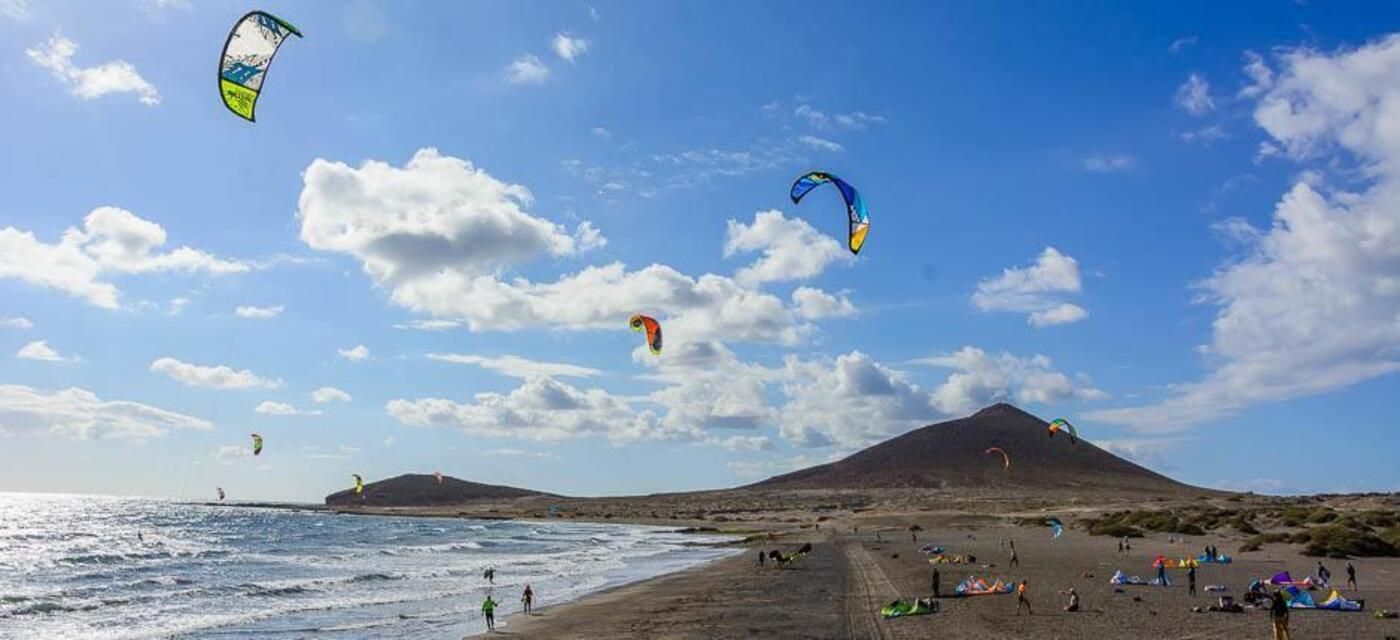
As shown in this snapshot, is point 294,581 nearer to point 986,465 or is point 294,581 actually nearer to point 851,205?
point 851,205

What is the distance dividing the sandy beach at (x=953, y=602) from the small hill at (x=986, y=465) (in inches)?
3758

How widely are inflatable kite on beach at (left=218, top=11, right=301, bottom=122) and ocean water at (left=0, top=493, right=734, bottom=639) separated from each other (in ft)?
42.7

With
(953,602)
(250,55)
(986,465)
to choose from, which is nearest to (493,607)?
(953,602)

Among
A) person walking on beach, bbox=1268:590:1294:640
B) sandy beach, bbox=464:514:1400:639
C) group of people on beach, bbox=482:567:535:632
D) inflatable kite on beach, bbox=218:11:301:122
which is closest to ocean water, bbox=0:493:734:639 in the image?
group of people on beach, bbox=482:567:535:632

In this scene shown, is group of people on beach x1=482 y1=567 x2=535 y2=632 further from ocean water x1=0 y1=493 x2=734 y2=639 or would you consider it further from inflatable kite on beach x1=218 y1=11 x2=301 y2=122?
inflatable kite on beach x1=218 y1=11 x2=301 y2=122

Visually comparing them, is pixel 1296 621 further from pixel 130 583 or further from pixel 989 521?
pixel 989 521

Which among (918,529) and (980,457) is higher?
(980,457)

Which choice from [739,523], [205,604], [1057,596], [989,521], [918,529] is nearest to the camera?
[1057,596]

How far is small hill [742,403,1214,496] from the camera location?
140 metres

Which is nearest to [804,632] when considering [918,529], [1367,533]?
[1367,533]

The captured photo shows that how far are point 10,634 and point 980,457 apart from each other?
149m

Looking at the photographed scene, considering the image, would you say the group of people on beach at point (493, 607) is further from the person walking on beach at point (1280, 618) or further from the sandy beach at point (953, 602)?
the person walking on beach at point (1280, 618)

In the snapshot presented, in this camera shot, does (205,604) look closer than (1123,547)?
Yes

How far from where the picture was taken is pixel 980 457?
158 metres
